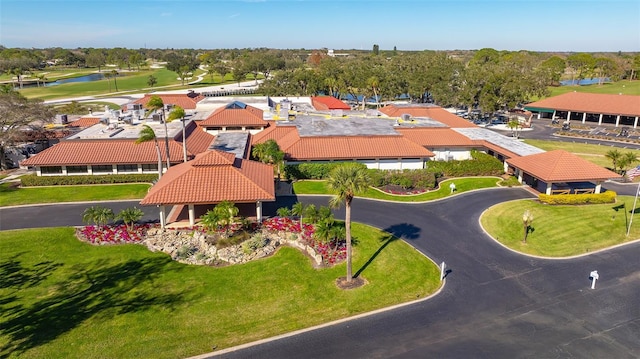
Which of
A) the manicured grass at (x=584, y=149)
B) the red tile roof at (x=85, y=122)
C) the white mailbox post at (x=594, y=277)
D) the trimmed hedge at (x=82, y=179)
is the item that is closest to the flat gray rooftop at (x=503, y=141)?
the manicured grass at (x=584, y=149)

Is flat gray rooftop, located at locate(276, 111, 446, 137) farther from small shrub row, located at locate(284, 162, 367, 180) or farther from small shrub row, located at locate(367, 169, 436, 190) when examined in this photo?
small shrub row, located at locate(367, 169, 436, 190)

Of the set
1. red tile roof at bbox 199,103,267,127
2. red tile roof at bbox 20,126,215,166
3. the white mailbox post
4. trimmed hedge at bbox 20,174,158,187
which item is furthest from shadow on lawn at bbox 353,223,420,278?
red tile roof at bbox 199,103,267,127

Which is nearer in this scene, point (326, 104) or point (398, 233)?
point (398, 233)

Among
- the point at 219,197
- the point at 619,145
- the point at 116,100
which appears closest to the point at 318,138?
the point at 219,197

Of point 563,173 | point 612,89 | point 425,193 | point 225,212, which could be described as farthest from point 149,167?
→ point 612,89

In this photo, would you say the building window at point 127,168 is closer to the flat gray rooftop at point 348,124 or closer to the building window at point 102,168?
the building window at point 102,168

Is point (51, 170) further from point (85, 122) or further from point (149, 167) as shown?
point (85, 122)
